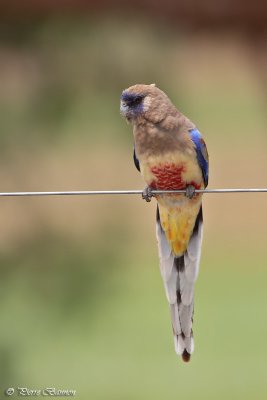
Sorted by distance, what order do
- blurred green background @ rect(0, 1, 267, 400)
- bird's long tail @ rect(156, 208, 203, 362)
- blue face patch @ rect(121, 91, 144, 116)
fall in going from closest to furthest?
1. blue face patch @ rect(121, 91, 144, 116)
2. bird's long tail @ rect(156, 208, 203, 362)
3. blurred green background @ rect(0, 1, 267, 400)

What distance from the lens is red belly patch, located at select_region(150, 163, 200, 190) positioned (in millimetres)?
2830

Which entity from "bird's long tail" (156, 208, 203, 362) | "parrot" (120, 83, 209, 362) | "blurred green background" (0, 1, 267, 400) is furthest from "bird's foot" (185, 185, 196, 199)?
"blurred green background" (0, 1, 267, 400)

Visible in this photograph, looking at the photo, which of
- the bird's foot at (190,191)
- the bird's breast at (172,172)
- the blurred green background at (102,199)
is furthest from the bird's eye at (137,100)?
the blurred green background at (102,199)

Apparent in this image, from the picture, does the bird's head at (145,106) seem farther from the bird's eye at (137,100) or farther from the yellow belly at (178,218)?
the yellow belly at (178,218)

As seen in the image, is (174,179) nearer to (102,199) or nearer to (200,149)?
(200,149)

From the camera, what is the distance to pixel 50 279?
5930 millimetres

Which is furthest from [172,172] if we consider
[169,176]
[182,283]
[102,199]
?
[102,199]

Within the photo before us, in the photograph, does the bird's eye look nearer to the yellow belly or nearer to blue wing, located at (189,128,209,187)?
blue wing, located at (189,128,209,187)

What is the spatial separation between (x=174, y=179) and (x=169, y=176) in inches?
0.8

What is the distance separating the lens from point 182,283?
9.68 feet

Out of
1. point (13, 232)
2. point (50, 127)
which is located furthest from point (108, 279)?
point (50, 127)

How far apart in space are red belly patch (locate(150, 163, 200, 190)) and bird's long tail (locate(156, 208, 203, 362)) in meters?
0.19

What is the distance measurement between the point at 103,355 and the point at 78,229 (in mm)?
902

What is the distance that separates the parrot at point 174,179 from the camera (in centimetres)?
284
